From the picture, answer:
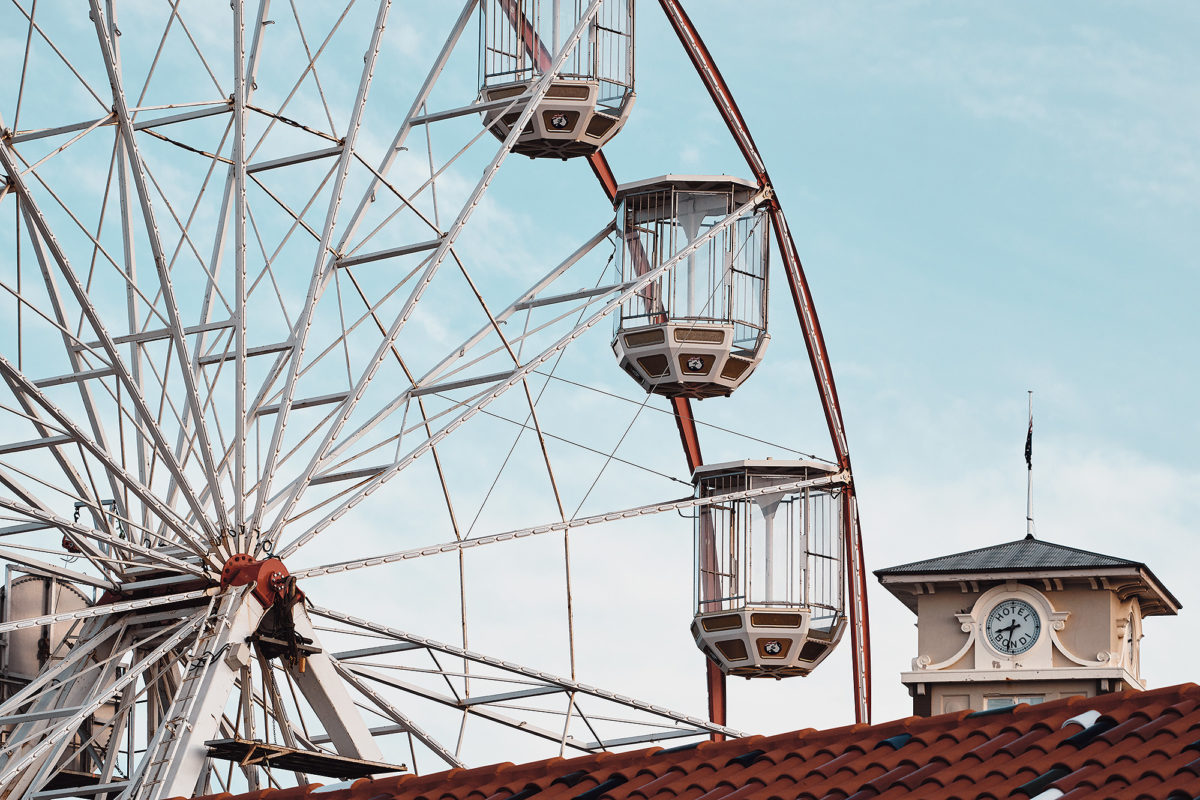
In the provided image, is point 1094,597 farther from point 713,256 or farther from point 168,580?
point 168,580

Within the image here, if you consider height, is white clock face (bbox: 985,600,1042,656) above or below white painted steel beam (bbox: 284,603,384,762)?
above

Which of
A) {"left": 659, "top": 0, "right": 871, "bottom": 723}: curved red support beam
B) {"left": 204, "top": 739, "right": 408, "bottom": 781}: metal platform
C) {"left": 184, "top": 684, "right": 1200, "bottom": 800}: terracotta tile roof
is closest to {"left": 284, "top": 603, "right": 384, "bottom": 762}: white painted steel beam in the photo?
{"left": 204, "top": 739, "right": 408, "bottom": 781}: metal platform

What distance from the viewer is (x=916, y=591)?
37.8m

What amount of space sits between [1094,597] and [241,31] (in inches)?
932

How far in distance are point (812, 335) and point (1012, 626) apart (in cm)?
1771

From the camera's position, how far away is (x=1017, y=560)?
37156 millimetres

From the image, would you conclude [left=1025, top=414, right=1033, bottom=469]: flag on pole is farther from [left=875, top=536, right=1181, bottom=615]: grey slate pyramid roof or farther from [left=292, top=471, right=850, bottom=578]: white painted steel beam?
[left=292, top=471, right=850, bottom=578]: white painted steel beam

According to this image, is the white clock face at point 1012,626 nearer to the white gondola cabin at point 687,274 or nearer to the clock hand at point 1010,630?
the clock hand at point 1010,630

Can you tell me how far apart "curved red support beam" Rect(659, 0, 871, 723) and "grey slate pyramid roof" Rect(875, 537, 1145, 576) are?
15.6m

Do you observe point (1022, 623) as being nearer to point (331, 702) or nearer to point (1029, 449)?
point (1029, 449)

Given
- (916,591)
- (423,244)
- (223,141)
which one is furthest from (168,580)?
(916,591)

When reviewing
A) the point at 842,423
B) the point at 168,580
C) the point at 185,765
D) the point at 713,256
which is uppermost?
the point at 713,256

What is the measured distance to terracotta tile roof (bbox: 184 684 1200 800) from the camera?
29.3ft

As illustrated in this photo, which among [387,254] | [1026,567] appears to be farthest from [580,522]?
[1026,567]
